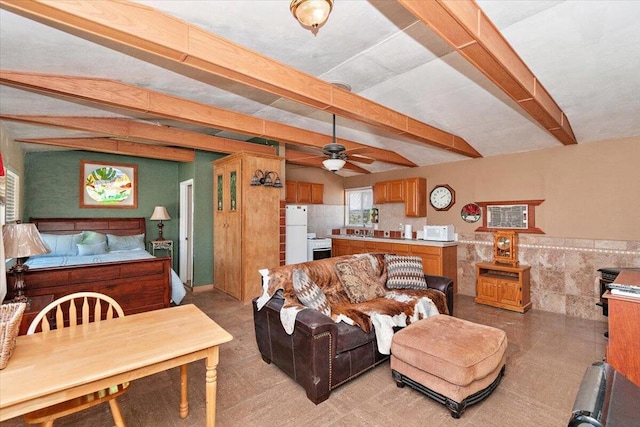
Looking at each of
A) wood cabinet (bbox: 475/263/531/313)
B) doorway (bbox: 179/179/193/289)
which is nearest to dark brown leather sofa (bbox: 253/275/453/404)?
wood cabinet (bbox: 475/263/531/313)

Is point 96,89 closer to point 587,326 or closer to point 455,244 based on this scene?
point 455,244

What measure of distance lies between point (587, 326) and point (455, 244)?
6.85ft

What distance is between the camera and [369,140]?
5516 millimetres

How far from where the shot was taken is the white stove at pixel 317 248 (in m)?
6.43

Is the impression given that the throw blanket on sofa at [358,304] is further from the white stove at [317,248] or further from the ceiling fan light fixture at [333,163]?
the white stove at [317,248]

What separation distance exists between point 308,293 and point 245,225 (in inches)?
89.4

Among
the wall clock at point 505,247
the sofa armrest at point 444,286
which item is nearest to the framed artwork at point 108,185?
the sofa armrest at point 444,286

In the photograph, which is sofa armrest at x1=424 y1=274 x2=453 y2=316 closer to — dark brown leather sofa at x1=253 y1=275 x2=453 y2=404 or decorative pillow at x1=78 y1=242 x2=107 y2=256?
dark brown leather sofa at x1=253 y1=275 x2=453 y2=404

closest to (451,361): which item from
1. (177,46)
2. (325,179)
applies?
(177,46)

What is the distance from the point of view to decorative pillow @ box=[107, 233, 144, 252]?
16.8 feet

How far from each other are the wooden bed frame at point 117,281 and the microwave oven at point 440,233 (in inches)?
175

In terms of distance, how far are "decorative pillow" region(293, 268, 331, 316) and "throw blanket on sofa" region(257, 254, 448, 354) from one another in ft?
0.16

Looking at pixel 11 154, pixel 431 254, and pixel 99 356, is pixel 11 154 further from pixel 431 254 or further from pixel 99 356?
pixel 431 254

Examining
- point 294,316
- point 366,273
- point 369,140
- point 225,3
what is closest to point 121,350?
point 294,316
